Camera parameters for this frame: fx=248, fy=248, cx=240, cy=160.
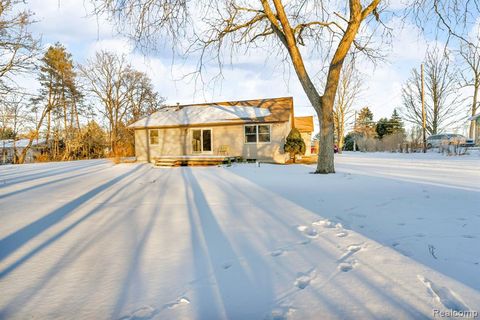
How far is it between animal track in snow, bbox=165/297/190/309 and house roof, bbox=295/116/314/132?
79.9 ft

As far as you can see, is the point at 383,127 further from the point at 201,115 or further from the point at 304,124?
the point at 201,115

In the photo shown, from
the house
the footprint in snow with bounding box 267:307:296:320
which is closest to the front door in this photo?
the house

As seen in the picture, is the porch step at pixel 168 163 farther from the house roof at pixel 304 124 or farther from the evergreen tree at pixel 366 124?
the evergreen tree at pixel 366 124

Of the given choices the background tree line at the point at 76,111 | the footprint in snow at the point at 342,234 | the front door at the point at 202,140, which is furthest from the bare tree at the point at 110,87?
the footprint in snow at the point at 342,234

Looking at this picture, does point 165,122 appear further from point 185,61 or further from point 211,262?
point 211,262

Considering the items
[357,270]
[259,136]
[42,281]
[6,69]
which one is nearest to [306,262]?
[357,270]

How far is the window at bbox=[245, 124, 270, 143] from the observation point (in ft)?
47.9

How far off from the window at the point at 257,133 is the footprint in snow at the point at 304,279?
12.7 meters

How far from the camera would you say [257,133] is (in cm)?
1465

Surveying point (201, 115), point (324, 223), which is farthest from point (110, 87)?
point (324, 223)

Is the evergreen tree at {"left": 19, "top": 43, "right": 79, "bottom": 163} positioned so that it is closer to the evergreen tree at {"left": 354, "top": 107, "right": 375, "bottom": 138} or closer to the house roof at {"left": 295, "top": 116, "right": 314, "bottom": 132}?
the house roof at {"left": 295, "top": 116, "right": 314, "bottom": 132}

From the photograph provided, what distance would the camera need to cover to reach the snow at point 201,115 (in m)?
14.9

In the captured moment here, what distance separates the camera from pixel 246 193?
5.37 m

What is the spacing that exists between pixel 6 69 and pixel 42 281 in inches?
623
